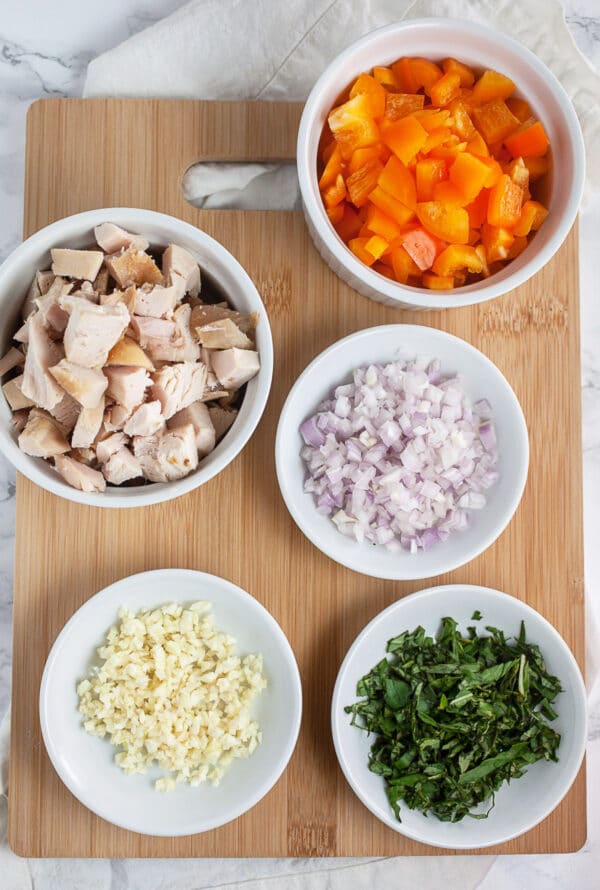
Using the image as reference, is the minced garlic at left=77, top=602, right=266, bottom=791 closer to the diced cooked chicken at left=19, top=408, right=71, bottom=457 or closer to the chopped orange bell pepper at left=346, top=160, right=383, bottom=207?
the diced cooked chicken at left=19, top=408, right=71, bottom=457

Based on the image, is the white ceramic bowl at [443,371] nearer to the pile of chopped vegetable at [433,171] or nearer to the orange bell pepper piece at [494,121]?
the pile of chopped vegetable at [433,171]

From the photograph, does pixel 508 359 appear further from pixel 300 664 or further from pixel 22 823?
pixel 22 823

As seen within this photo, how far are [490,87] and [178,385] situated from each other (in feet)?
2.60

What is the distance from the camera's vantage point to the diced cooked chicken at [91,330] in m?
1.36

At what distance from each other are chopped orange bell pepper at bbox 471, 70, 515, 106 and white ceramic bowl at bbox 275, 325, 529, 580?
1.42 feet

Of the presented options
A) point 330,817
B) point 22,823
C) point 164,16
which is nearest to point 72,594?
point 22,823

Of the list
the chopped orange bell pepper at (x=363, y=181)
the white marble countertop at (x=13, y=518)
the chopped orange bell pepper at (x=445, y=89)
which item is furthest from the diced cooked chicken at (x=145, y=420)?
the chopped orange bell pepper at (x=445, y=89)

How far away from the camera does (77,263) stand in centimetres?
145

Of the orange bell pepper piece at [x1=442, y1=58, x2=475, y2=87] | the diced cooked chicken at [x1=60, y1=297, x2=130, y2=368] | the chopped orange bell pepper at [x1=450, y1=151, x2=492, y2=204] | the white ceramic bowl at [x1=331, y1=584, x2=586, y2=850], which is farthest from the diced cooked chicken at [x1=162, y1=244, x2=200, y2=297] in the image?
the white ceramic bowl at [x1=331, y1=584, x2=586, y2=850]

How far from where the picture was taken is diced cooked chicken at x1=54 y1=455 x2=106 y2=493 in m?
1.46

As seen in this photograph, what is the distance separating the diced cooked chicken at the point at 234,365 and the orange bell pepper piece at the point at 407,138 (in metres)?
0.43

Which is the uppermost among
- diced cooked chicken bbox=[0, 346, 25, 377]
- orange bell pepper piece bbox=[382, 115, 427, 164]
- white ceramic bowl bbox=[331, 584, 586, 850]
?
orange bell pepper piece bbox=[382, 115, 427, 164]

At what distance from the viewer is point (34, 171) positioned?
5.64 feet

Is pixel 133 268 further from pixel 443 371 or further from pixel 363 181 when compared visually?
pixel 443 371
